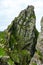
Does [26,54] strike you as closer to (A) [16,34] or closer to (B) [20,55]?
(B) [20,55]

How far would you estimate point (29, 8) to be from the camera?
196750 mm

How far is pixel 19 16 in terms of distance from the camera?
195m

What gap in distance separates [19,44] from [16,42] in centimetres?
264

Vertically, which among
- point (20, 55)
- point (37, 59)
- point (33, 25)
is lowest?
point (20, 55)

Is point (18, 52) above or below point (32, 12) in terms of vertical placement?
below

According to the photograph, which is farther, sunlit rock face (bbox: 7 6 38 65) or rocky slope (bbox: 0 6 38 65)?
sunlit rock face (bbox: 7 6 38 65)

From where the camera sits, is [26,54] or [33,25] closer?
[26,54]

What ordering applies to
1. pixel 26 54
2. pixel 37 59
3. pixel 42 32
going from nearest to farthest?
pixel 37 59, pixel 42 32, pixel 26 54

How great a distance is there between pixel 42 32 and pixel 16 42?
96.1m

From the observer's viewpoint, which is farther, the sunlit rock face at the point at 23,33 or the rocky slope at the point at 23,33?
the sunlit rock face at the point at 23,33

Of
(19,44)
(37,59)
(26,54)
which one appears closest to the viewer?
(37,59)

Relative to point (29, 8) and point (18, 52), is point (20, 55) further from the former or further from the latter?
point (29, 8)

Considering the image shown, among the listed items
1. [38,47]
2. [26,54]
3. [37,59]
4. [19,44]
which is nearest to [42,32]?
[38,47]

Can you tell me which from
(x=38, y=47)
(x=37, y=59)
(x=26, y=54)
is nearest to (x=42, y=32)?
(x=38, y=47)
